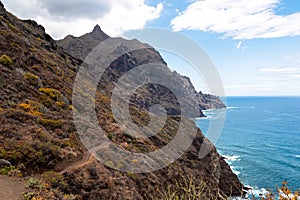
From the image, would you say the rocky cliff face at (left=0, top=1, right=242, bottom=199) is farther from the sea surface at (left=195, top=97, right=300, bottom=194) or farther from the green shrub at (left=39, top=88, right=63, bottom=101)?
the sea surface at (left=195, top=97, right=300, bottom=194)

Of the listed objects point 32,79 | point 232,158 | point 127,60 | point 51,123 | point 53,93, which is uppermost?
point 127,60

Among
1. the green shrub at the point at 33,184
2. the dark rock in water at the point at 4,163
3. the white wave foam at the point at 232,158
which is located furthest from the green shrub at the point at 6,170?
the white wave foam at the point at 232,158

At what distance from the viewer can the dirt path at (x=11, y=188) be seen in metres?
8.67

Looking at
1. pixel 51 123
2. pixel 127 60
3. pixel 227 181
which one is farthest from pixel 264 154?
pixel 127 60

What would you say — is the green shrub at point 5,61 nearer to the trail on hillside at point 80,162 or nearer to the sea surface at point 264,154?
the trail on hillside at point 80,162

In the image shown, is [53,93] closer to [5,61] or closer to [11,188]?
[5,61]

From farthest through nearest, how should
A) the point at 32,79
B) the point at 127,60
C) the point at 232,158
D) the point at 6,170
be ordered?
the point at 127,60 < the point at 232,158 < the point at 32,79 < the point at 6,170

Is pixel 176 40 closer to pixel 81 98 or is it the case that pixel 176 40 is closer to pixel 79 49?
pixel 81 98

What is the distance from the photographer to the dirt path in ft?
28.5

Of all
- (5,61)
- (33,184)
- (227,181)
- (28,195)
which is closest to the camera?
(28,195)

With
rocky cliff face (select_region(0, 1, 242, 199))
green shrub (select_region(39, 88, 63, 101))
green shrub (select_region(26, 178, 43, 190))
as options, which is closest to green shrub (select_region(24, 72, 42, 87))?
rocky cliff face (select_region(0, 1, 242, 199))

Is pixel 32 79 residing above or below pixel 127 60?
below

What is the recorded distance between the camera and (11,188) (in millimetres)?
9258

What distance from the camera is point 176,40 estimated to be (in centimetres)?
1634
